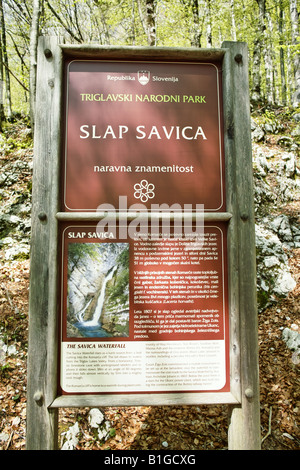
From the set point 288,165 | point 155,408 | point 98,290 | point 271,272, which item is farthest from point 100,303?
point 288,165

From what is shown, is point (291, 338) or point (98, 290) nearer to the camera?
point (98, 290)

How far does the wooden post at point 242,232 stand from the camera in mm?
2092

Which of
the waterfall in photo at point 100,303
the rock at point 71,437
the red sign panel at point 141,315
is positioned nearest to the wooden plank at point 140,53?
the red sign panel at point 141,315

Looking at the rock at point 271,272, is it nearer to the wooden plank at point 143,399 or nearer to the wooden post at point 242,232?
the wooden post at point 242,232

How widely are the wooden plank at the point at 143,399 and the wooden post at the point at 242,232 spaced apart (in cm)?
19

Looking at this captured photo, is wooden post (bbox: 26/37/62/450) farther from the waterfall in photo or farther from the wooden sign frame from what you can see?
the waterfall in photo

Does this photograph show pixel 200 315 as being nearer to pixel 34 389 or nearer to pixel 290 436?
pixel 34 389

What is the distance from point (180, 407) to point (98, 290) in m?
2.60

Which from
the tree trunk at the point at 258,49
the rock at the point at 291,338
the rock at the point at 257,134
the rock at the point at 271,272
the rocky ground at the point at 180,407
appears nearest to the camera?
the rocky ground at the point at 180,407

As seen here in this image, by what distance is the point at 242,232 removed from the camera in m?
2.20

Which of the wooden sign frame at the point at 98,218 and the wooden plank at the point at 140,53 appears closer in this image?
the wooden sign frame at the point at 98,218

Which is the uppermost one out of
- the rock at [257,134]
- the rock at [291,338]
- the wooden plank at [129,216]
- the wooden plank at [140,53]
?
the rock at [257,134]

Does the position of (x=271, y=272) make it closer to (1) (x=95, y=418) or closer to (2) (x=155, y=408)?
(2) (x=155, y=408)

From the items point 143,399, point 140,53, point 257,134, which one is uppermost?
point 257,134
